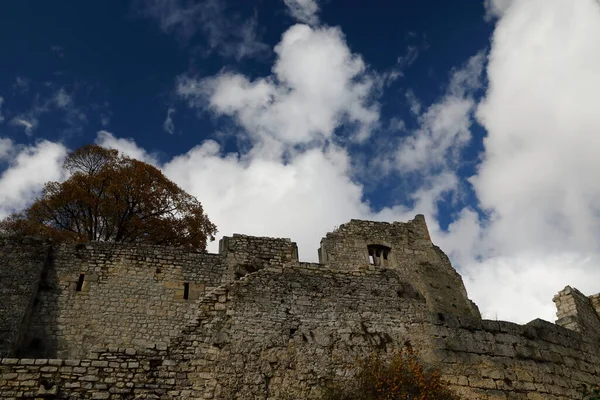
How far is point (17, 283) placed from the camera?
14562 mm

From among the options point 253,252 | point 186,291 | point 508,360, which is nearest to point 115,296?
point 186,291

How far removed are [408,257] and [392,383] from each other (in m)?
13.8

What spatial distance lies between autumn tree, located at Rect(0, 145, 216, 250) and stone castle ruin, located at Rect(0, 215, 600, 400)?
569 cm

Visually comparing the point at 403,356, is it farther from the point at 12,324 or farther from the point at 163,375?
the point at 12,324

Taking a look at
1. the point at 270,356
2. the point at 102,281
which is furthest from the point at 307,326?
the point at 102,281

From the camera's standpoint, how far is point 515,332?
11.6m

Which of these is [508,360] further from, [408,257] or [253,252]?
[408,257]

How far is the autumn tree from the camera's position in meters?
21.5

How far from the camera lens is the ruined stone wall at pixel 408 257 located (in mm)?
21953

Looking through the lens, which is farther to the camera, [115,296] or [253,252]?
[253,252]

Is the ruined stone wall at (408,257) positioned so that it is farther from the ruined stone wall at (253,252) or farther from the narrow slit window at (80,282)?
the narrow slit window at (80,282)

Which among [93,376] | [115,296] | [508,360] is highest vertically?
[115,296]

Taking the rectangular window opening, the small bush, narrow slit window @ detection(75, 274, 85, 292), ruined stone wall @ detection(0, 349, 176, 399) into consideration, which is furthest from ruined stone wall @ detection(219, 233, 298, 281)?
ruined stone wall @ detection(0, 349, 176, 399)

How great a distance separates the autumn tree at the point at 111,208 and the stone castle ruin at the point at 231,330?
5689 mm
